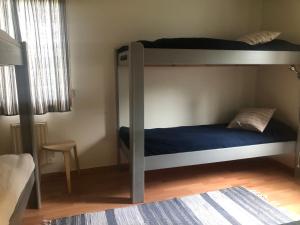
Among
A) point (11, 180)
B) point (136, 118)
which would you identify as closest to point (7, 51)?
point (11, 180)

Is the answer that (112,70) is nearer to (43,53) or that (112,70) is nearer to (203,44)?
(43,53)

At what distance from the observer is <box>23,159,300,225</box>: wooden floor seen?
2.31m

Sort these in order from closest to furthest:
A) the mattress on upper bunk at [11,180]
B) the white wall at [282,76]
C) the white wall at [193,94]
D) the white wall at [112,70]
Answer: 1. the mattress on upper bunk at [11,180]
2. the white wall at [112,70]
3. the white wall at [282,76]
4. the white wall at [193,94]

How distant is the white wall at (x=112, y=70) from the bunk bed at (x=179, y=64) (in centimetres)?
31

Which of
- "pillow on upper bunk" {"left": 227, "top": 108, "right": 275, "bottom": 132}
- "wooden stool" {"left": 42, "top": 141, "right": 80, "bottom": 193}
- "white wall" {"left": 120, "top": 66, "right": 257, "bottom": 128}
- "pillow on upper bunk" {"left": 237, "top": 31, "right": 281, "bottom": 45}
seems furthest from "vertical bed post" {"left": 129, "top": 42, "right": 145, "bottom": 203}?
"pillow on upper bunk" {"left": 227, "top": 108, "right": 275, "bottom": 132}

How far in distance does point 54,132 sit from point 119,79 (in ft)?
2.79

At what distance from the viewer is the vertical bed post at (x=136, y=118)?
208cm

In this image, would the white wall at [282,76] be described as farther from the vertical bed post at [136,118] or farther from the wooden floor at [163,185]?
the vertical bed post at [136,118]

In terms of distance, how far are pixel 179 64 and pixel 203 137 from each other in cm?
78

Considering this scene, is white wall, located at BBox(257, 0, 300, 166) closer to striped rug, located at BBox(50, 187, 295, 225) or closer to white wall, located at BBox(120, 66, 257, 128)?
white wall, located at BBox(120, 66, 257, 128)

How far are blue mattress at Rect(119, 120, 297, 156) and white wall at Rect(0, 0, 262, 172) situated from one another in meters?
0.31

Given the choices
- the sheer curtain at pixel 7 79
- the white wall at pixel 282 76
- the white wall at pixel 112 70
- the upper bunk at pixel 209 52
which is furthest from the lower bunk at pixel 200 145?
the sheer curtain at pixel 7 79

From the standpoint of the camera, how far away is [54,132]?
110 inches

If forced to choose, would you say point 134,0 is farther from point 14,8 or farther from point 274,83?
point 274,83
